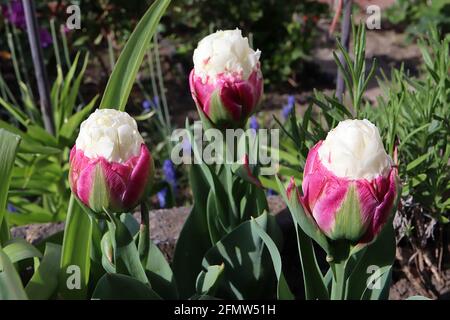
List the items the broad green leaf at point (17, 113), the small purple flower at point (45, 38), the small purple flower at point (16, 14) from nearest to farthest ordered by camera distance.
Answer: the broad green leaf at point (17, 113), the small purple flower at point (16, 14), the small purple flower at point (45, 38)

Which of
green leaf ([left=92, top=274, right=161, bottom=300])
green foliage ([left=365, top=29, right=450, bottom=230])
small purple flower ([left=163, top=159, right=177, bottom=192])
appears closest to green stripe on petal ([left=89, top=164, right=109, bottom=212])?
green leaf ([left=92, top=274, right=161, bottom=300])

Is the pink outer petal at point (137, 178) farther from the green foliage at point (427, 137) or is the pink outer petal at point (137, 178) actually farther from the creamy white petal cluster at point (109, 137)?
the green foliage at point (427, 137)

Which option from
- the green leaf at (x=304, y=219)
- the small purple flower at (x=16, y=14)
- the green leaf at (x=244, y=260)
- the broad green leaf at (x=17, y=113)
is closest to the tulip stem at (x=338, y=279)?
the green leaf at (x=304, y=219)

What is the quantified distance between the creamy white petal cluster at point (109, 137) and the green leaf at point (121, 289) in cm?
16

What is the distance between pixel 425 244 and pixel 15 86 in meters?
1.71

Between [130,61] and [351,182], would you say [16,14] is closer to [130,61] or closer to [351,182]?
[130,61]

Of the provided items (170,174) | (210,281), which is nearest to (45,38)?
(170,174)

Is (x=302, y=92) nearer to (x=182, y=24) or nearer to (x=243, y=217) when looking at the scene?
(x=182, y=24)

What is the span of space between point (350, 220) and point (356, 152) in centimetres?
7

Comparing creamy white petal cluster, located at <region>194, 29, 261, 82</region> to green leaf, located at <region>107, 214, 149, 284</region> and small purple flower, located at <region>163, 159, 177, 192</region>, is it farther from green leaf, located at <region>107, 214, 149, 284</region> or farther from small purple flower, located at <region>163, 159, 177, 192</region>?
small purple flower, located at <region>163, 159, 177, 192</region>

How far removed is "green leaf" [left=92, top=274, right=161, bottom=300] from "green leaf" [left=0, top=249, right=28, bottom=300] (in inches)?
5.8

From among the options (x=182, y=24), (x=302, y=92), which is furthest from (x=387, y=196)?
(x=182, y=24)

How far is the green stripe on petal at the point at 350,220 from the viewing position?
2.04 feet

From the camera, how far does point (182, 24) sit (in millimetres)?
2664
